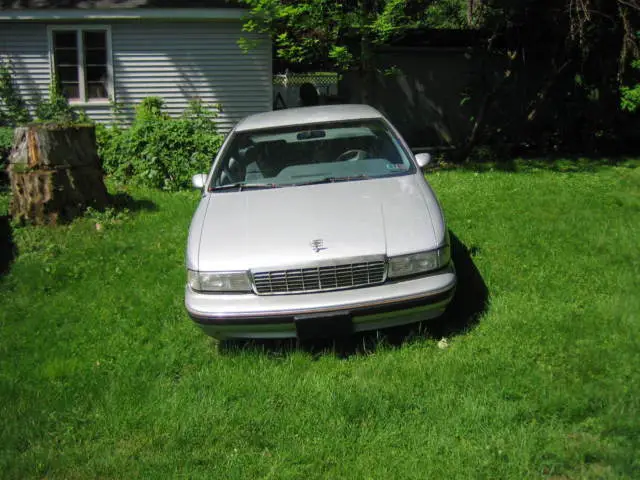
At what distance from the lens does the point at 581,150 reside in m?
13.6

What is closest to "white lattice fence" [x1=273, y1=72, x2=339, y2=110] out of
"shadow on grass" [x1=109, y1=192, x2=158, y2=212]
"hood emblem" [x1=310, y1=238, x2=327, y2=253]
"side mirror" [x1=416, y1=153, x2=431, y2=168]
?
"shadow on grass" [x1=109, y1=192, x2=158, y2=212]

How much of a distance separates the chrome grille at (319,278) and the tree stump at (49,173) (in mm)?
4164

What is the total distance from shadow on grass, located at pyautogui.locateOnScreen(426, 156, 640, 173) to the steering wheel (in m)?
5.83

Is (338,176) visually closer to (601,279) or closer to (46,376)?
(601,279)

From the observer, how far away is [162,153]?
10.1m

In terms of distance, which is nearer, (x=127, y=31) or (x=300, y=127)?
(x=300, y=127)

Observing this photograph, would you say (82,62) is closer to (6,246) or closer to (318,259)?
(6,246)

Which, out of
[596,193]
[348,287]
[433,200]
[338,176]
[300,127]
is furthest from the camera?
[596,193]

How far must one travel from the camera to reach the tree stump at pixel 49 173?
7.52 m

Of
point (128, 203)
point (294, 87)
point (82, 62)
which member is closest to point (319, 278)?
point (128, 203)

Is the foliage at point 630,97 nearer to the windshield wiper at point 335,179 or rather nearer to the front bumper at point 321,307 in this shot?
the windshield wiper at point 335,179

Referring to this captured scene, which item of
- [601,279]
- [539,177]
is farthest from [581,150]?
[601,279]

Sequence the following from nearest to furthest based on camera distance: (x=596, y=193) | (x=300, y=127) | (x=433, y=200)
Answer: (x=433, y=200), (x=300, y=127), (x=596, y=193)

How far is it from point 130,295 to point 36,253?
164 cm
